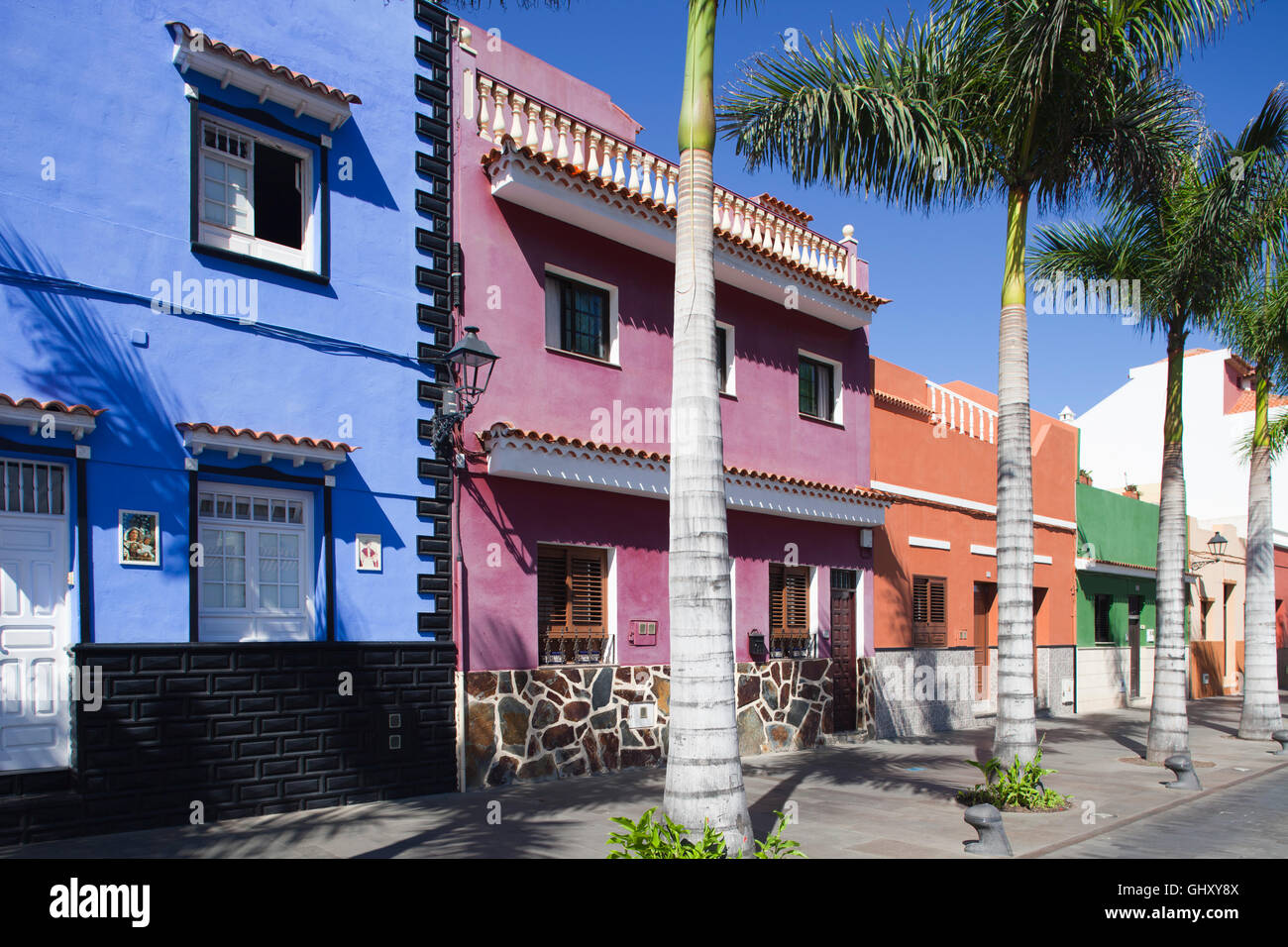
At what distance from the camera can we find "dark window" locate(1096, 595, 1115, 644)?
2581 centimetres

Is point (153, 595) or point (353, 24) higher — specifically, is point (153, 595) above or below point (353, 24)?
below

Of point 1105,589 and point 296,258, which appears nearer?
point 296,258

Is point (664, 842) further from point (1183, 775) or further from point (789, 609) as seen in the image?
point (789, 609)

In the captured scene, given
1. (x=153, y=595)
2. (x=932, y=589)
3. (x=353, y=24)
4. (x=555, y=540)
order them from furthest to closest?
(x=932, y=589) < (x=555, y=540) < (x=353, y=24) < (x=153, y=595)

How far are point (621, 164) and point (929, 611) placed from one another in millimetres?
10460

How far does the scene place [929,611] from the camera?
19062mm

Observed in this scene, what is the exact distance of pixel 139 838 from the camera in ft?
27.0

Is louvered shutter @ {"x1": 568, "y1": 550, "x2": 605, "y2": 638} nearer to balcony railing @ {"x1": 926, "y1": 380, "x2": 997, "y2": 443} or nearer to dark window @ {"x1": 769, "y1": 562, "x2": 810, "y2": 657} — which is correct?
dark window @ {"x1": 769, "y1": 562, "x2": 810, "y2": 657}

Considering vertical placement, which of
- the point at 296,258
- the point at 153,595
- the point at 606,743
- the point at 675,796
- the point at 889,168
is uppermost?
the point at 889,168

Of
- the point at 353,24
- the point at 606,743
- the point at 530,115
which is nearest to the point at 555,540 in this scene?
the point at 606,743

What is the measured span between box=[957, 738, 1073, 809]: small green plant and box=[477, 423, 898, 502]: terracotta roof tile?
5.22 m
